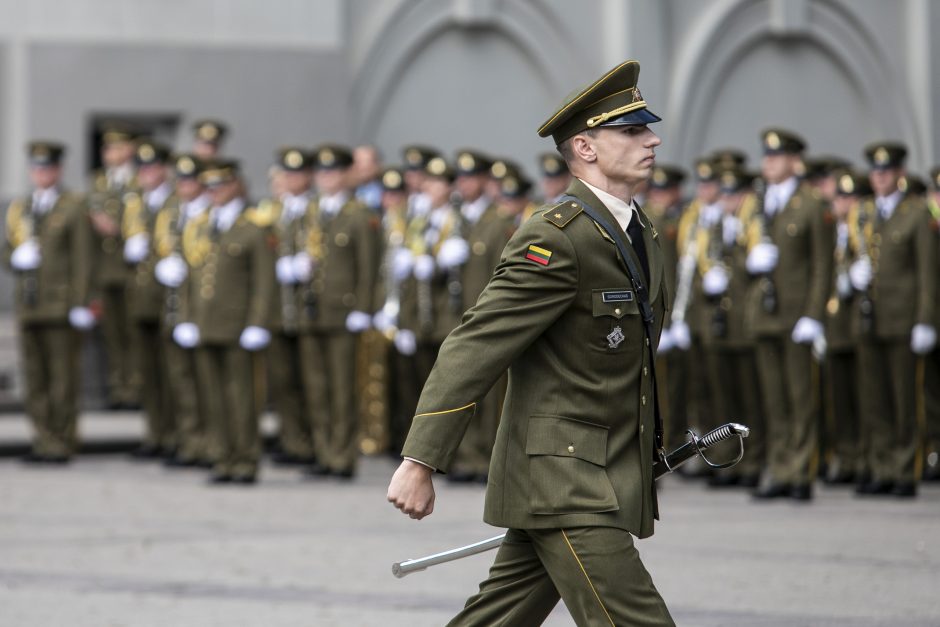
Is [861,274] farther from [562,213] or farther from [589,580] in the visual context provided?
[589,580]

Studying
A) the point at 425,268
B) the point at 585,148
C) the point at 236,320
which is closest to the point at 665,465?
the point at 585,148

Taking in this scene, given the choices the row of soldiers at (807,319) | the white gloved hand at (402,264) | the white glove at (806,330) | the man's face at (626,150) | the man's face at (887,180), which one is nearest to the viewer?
the man's face at (626,150)

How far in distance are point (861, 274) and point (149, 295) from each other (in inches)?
218

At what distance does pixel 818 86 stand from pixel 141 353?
11.0 meters

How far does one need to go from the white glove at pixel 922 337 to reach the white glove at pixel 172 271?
5.15 m

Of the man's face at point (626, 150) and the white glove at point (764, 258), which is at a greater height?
the man's face at point (626, 150)

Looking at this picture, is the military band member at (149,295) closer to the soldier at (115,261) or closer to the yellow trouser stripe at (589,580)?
the soldier at (115,261)

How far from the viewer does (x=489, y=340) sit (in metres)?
4.56

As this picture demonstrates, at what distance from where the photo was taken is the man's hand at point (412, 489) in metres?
4.48

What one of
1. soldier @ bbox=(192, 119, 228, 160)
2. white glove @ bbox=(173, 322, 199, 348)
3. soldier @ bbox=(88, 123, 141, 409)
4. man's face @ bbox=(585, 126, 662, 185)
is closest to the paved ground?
white glove @ bbox=(173, 322, 199, 348)

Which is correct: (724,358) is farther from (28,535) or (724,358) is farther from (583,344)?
(583,344)

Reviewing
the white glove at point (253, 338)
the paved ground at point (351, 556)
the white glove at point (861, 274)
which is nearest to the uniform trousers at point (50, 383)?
the paved ground at point (351, 556)

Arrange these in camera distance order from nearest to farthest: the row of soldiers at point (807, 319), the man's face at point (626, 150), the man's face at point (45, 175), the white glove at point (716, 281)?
the man's face at point (626, 150)
the row of soldiers at point (807, 319)
the white glove at point (716, 281)
the man's face at point (45, 175)

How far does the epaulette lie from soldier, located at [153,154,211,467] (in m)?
9.31
